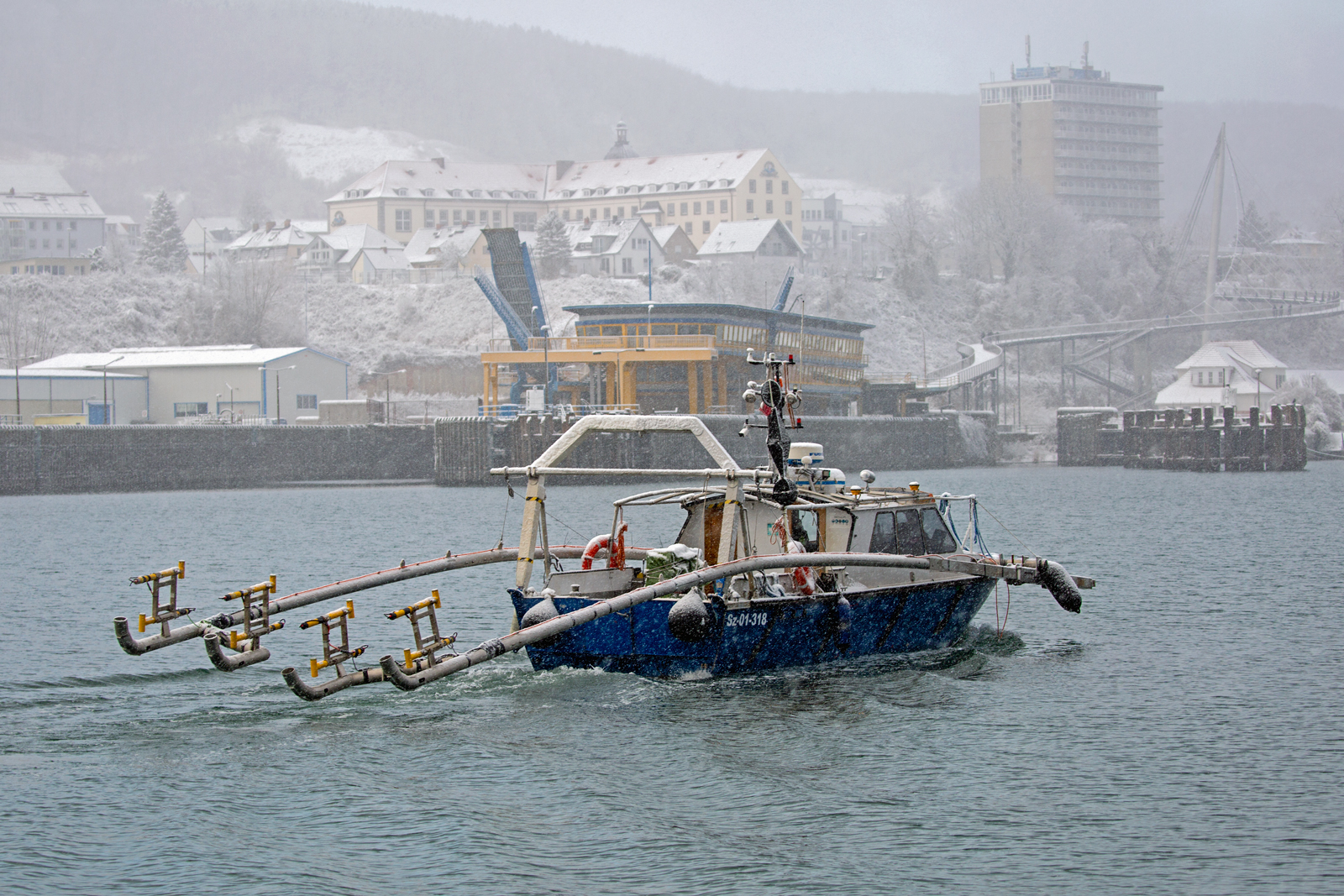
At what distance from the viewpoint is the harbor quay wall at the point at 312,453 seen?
280 feet

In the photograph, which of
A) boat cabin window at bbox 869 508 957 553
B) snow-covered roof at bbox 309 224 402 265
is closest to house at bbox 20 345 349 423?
boat cabin window at bbox 869 508 957 553

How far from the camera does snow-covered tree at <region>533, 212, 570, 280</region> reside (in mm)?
175000

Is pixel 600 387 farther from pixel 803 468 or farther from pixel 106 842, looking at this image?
pixel 106 842

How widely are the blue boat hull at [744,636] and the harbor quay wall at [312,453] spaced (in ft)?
185

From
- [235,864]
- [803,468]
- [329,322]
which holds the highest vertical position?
[329,322]

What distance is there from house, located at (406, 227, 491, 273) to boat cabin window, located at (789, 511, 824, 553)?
486 feet

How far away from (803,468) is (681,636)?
6.21m

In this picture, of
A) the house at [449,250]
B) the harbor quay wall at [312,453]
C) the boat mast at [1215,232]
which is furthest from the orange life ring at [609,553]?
the house at [449,250]

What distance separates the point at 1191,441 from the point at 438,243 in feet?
359

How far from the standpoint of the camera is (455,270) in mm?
177125

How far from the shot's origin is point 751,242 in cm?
18450

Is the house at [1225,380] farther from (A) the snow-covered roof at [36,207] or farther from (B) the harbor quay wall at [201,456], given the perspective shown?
(A) the snow-covered roof at [36,207]

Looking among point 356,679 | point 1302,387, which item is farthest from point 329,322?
point 356,679

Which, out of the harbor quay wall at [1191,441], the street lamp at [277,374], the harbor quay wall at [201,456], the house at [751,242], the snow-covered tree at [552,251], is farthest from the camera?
the house at [751,242]
